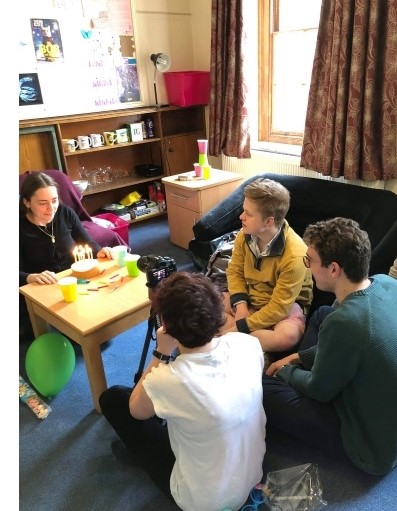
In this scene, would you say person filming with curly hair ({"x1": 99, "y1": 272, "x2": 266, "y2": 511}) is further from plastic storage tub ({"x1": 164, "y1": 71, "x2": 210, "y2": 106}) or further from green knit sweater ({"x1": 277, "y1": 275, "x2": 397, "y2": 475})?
plastic storage tub ({"x1": 164, "y1": 71, "x2": 210, "y2": 106})

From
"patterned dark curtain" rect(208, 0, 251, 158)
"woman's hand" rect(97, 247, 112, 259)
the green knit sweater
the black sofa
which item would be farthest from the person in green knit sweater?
"patterned dark curtain" rect(208, 0, 251, 158)

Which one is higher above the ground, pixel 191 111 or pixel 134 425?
pixel 191 111

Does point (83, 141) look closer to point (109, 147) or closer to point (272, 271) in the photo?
point (109, 147)

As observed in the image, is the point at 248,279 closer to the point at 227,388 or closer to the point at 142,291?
the point at 142,291

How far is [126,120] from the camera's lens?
13.0ft

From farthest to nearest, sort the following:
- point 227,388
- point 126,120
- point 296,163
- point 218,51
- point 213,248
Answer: point 126,120
point 218,51
point 296,163
point 213,248
point 227,388

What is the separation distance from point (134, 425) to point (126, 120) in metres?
3.18

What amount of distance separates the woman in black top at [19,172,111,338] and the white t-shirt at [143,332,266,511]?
116cm

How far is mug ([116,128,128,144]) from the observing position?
150 inches

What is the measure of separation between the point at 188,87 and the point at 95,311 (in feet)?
9.15

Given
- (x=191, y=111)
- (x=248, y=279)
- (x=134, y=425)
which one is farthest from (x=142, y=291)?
(x=191, y=111)

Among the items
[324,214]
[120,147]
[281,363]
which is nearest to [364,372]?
[281,363]

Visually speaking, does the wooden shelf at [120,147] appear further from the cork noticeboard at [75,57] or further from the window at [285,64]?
the window at [285,64]

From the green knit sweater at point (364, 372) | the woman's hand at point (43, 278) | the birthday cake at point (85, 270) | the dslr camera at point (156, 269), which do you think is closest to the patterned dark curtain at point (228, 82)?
the birthday cake at point (85, 270)
